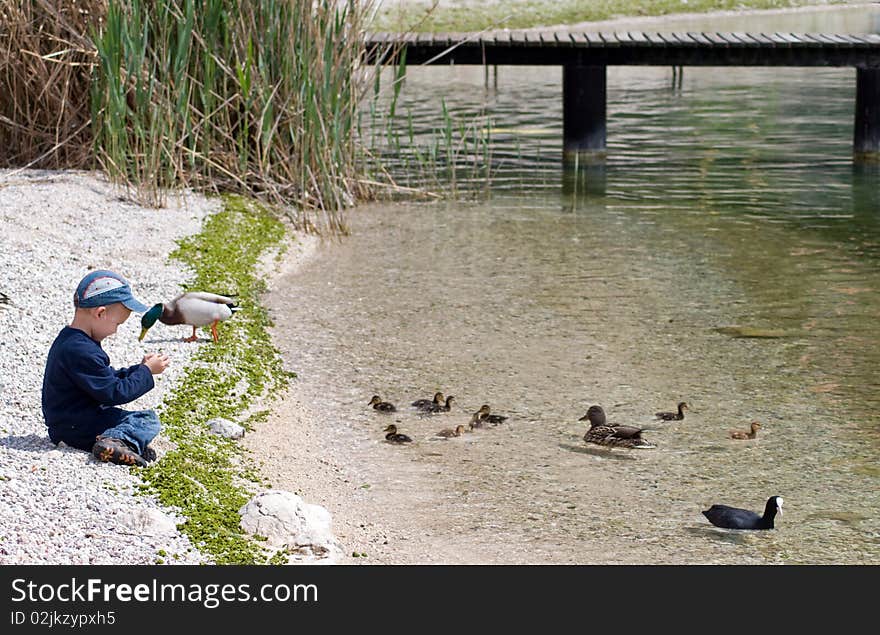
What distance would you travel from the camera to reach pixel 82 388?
6012 millimetres

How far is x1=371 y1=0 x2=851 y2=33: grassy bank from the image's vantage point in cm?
4738

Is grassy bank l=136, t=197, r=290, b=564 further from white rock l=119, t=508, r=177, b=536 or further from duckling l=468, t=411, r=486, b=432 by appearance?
duckling l=468, t=411, r=486, b=432

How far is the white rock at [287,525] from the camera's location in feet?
18.6

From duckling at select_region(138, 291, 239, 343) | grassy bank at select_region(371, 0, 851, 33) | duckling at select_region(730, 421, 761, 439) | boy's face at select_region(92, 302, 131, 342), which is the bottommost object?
duckling at select_region(730, 421, 761, 439)

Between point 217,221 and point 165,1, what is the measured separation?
2266 mm

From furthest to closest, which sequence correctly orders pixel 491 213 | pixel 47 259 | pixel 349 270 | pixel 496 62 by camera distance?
pixel 496 62
pixel 491 213
pixel 349 270
pixel 47 259

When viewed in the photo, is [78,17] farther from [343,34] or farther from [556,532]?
[556,532]

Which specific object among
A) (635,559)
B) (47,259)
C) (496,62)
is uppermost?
(496,62)

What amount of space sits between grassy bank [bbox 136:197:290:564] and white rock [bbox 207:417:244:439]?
5cm

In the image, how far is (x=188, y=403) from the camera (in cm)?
733

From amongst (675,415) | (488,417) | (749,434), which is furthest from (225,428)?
(749,434)

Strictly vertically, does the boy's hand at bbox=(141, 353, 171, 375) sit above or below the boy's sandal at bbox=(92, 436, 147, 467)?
above

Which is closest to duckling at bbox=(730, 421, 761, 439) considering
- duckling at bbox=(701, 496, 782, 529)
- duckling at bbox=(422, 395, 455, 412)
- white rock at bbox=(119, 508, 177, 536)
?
duckling at bbox=(701, 496, 782, 529)

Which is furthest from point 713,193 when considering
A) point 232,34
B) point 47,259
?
point 47,259
